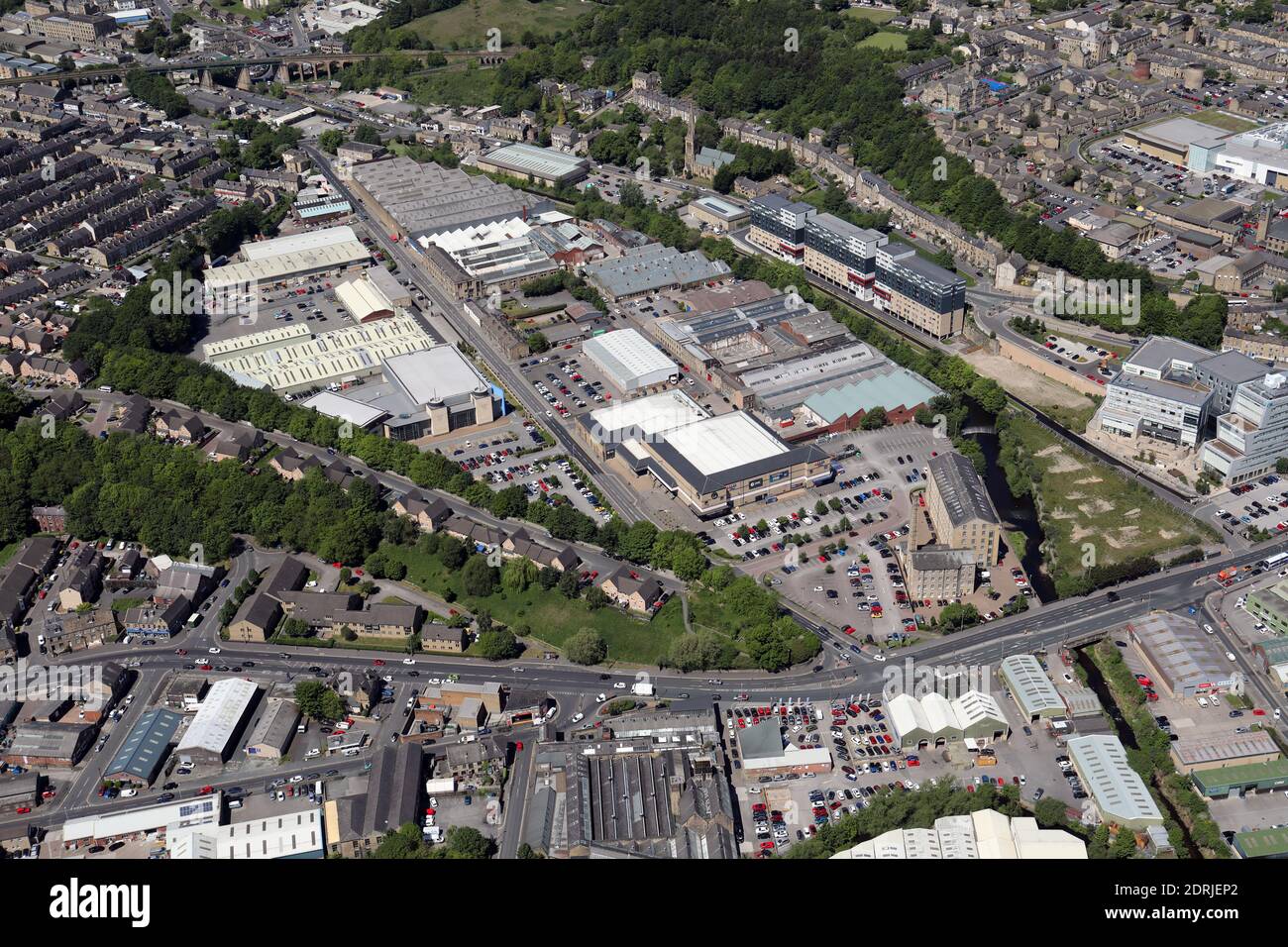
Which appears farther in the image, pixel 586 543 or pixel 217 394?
pixel 217 394

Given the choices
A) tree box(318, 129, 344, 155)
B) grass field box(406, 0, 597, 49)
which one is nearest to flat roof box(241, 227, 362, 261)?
tree box(318, 129, 344, 155)

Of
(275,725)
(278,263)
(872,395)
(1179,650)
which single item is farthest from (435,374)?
(1179,650)

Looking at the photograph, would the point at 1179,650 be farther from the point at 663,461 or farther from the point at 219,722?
the point at 219,722

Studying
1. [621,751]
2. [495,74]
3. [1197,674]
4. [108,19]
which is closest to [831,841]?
[621,751]

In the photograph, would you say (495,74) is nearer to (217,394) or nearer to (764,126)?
(764,126)

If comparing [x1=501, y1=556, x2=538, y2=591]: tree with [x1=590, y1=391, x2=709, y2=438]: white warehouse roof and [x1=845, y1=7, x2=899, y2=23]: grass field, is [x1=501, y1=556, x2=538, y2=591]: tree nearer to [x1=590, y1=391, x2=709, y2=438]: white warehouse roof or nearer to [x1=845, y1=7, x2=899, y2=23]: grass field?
[x1=590, y1=391, x2=709, y2=438]: white warehouse roof

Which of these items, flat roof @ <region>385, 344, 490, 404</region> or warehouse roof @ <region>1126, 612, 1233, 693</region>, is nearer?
warehouse roof @ <region>1126, 612, 1233, 693</region>
